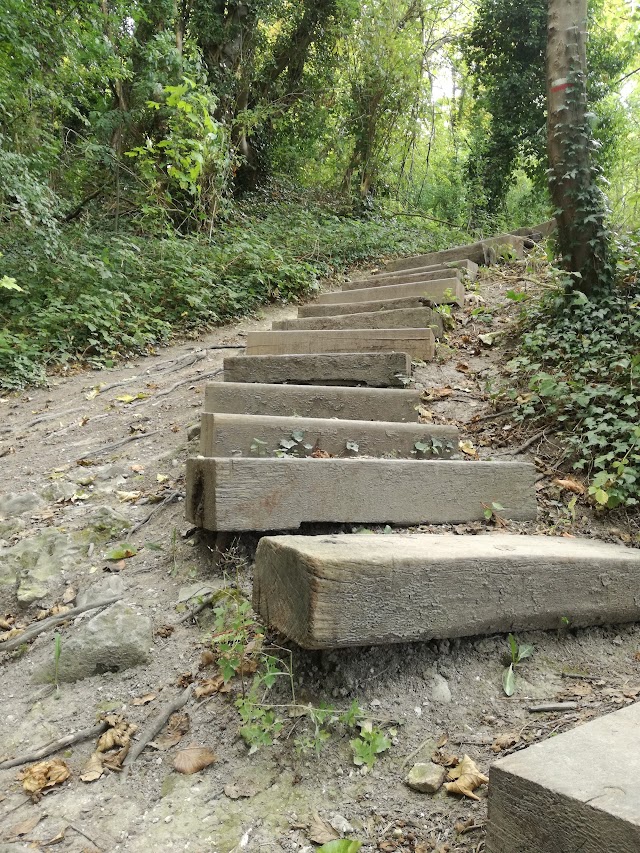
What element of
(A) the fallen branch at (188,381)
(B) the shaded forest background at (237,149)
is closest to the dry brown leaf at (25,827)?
(A) the fallen branch at (188,381)

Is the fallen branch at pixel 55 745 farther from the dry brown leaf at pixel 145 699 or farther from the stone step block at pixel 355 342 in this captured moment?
the stone step block at pixel 355 342

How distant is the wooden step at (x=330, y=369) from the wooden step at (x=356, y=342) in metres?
0.41

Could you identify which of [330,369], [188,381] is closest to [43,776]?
[330,369]

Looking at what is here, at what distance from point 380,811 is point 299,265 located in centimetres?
698

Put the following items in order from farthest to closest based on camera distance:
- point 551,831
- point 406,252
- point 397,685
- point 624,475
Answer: point 406,252 → point 624,475 → point 397,685 → point 551,831

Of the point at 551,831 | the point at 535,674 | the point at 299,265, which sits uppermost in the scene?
the point at 299,265

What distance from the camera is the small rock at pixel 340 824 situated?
49.9 inches

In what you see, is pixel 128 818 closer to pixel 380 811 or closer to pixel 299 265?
pixel 380 811

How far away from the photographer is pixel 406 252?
9289 mm

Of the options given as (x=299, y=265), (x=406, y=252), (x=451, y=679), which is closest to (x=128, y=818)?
(x=451, y=679)

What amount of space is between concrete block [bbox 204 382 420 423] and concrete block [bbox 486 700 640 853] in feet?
6.82

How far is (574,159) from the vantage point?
3992 millimetres

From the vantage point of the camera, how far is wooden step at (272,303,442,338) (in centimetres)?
425

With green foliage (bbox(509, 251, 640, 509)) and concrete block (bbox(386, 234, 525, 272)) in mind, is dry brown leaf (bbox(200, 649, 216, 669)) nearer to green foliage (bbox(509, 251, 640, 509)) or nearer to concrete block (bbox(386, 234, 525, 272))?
green foliage (bbox(509, 251, 640, 509))
